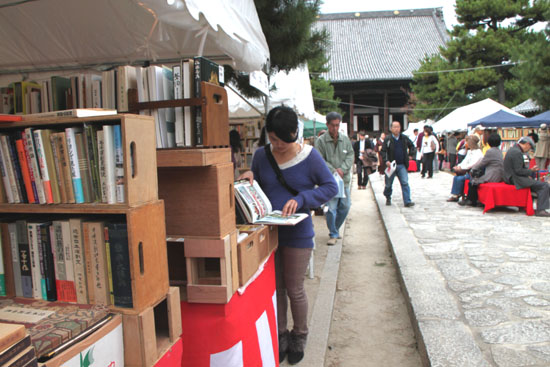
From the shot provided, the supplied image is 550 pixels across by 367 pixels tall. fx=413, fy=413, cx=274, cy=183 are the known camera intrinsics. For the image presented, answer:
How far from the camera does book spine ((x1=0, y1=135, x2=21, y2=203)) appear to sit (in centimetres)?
169

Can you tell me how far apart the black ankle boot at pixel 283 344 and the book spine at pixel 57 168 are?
78.5 inches

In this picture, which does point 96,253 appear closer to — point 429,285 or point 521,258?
point 429,285

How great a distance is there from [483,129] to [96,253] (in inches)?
525

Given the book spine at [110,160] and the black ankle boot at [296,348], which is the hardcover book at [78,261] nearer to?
the book spine at [110,160]

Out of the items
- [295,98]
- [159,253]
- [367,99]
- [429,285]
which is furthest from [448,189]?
[367,99]

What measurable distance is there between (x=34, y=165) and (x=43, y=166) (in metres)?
0.04

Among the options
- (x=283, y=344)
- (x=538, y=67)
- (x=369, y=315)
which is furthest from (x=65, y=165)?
(x=538, y=67)

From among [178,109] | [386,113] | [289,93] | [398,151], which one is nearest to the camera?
[178,109]

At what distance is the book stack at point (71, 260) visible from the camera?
1.65m

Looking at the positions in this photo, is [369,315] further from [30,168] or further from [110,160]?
[30,168]

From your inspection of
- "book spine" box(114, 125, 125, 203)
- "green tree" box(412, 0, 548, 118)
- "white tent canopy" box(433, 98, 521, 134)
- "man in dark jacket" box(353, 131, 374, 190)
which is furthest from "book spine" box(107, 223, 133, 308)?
"green tree" box(412, 0, 548, 118)

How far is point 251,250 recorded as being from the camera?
7.51 ft

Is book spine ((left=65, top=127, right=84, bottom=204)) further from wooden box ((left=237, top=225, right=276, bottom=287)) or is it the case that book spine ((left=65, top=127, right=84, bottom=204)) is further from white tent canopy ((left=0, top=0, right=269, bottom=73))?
white tent canopy ((left=0, top=0, right=269, bottom=73))

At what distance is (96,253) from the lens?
5.46 feet
